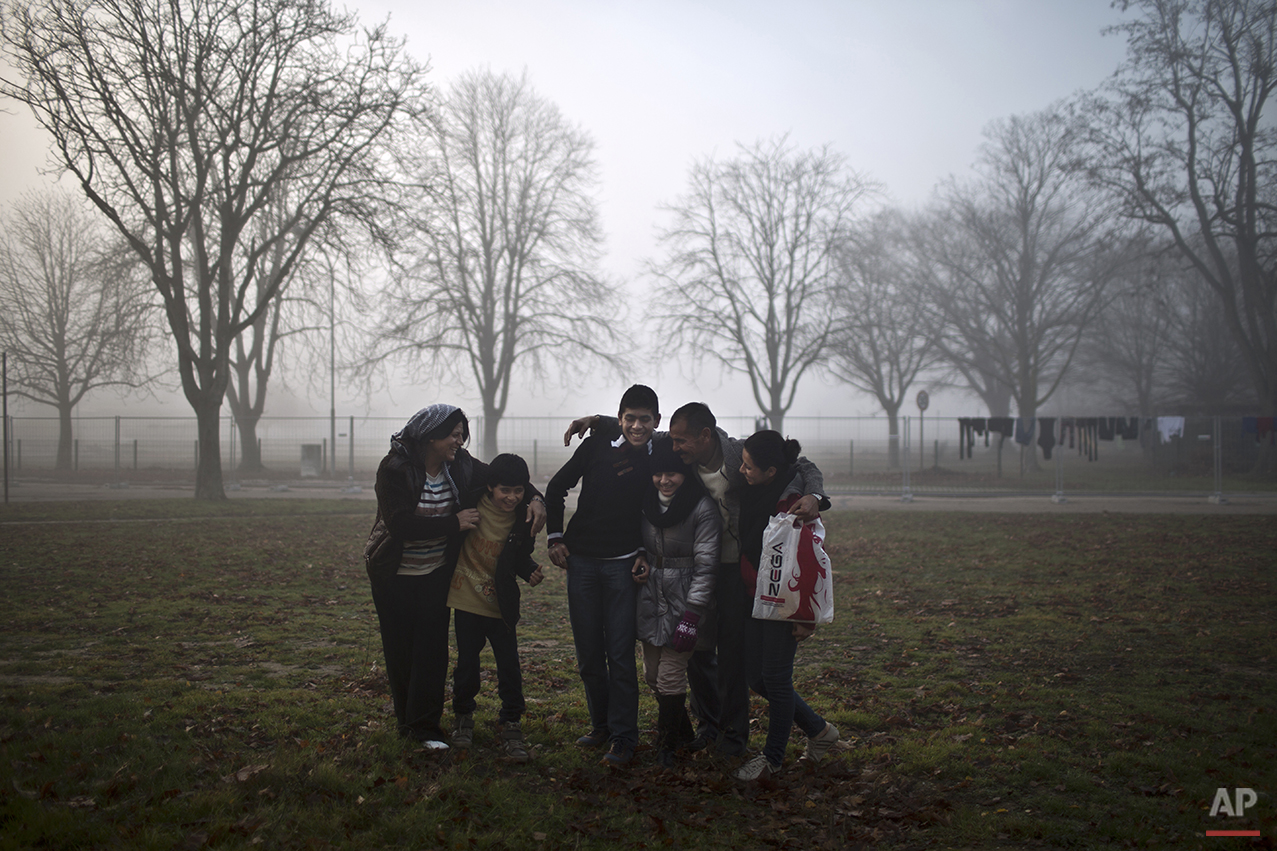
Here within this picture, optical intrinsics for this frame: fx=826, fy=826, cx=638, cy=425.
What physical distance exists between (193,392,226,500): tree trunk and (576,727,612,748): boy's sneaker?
58.2 ft

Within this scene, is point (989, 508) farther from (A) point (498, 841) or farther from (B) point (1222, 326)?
(B) point (1222, 326)

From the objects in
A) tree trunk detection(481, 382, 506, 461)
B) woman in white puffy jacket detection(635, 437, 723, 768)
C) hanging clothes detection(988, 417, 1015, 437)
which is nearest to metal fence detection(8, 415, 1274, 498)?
tree trunk detection(481, 382, 506, 461)

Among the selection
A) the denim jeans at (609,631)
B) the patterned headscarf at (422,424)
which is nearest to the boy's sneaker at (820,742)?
the denim jeans at (609,631)

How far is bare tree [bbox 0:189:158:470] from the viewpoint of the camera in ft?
95.3

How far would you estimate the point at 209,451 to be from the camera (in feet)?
64.4

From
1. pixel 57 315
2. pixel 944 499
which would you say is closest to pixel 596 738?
pixel 944 499

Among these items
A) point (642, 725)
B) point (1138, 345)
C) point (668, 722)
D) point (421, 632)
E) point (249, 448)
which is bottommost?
point (642, 725)

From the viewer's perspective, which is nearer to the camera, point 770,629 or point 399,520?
point 770,629

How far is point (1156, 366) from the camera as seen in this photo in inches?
1628

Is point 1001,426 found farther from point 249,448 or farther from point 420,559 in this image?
point 249,448

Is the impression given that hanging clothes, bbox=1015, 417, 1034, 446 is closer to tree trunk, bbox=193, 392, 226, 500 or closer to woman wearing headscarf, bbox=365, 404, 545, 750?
tree trunk, bbox=193, 392, 226, 500

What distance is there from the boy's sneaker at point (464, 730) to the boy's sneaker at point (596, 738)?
590mm

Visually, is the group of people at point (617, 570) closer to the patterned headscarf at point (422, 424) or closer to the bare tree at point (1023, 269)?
the patterned headscarf at point (422, 424)

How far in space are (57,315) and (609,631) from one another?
36.6m
